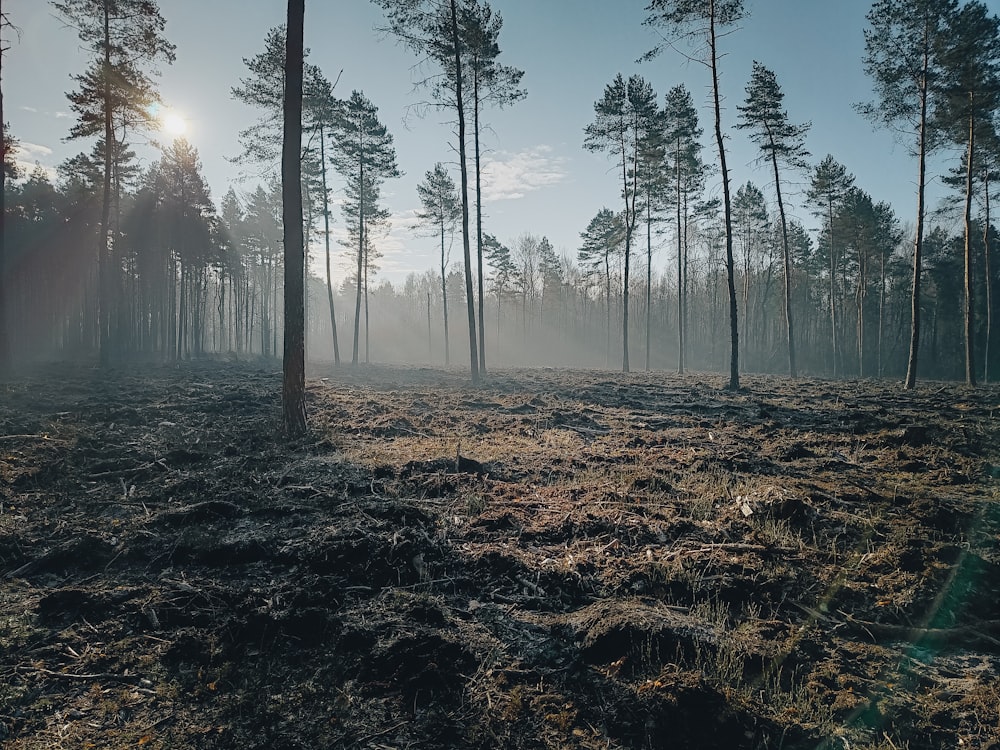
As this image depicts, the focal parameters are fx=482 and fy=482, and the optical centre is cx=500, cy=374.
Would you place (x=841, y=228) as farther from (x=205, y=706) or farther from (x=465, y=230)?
(x=205, y=706)

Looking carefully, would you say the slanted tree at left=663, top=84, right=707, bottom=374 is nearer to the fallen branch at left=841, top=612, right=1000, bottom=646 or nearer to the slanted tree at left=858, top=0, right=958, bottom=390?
the slanted tree at left=858, top=0, right=958, bottom=390

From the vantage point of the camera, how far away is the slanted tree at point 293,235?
7797 millimetres

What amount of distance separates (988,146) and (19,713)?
29153 millimetres

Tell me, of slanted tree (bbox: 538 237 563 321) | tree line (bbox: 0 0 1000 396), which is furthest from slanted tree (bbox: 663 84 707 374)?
slanted tree (bbox: 538 237 563 321)

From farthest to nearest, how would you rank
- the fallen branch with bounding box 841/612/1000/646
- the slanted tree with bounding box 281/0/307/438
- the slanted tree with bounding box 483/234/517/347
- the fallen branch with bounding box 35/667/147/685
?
the slanted tree with bounding box 483/234/517/347, the slanted tree with bounding box 281/0/307/438, the fallen branch with bounding box 841/612/1000/646, the fallen branch with bounding box 35/667/147/685

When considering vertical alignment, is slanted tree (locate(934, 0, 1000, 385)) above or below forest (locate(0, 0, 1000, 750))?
above

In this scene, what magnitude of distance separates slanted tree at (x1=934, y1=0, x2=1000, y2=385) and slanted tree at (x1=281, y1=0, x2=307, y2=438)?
18.9 m

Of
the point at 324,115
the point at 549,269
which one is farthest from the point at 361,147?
the point at 549,269

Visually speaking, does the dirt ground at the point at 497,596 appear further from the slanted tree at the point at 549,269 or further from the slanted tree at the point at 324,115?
the slanted tree at the point at 549,269

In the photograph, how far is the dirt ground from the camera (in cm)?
222

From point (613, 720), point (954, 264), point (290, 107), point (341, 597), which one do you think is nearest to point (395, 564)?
point (341, 597)

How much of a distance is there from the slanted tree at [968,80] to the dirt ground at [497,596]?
1501 cm

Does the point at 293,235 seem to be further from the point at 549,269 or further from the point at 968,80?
the point at 549,269

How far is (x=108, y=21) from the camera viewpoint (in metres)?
16.1
